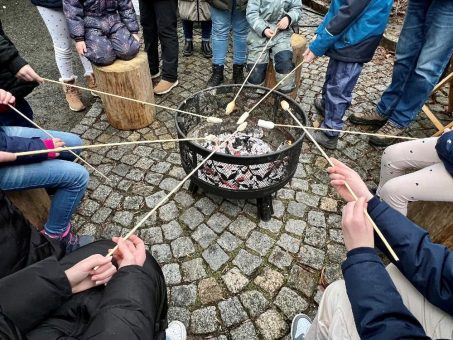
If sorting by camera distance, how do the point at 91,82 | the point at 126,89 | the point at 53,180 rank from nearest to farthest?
1. the point at 53,180
2. the point at 126,89
3. the point at 91,82

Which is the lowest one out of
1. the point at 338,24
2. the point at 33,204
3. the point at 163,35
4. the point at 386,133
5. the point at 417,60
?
the point at 386,133

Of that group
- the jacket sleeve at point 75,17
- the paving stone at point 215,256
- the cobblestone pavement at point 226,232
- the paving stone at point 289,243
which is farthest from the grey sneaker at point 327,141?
the jacket sleeve at point 75,17

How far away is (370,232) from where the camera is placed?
1712mm

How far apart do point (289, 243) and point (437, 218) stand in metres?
1.34

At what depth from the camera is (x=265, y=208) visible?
342 centimetres

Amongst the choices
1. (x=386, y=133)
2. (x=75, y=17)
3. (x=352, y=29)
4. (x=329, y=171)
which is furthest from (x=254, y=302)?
(x=75, y=17)

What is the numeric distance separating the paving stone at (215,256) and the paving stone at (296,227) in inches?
29.5

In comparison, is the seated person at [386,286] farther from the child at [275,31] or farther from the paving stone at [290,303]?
the child at [275,31]

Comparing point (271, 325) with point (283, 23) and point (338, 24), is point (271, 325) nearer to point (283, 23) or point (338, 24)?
point (338, 24)

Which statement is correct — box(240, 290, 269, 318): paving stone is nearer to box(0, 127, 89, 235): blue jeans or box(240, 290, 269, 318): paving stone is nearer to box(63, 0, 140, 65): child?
box(0, 127, 89, 235): blue jeans

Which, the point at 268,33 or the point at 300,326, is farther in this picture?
the point at 268,33

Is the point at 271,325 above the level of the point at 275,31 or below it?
below

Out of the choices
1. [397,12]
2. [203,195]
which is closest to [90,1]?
[203,195]

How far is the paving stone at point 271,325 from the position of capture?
2.62 meters
